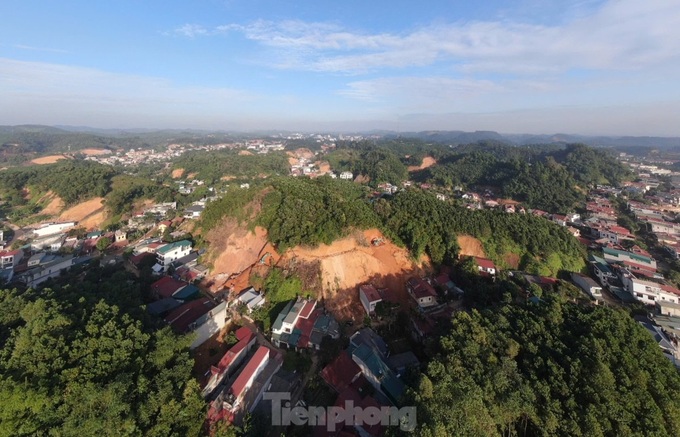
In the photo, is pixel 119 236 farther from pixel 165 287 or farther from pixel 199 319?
pixel 199 319

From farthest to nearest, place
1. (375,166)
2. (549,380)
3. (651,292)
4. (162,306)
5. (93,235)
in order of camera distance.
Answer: (375,166) < (93,235) < (651,292) < (162,306) < (549,380)

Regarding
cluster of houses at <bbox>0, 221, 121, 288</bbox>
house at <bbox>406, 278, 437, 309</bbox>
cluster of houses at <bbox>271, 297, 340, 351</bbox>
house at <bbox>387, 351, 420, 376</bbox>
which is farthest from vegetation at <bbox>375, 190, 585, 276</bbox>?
cluster of houses at <bbox>0, 221, 121, 288</bbox>

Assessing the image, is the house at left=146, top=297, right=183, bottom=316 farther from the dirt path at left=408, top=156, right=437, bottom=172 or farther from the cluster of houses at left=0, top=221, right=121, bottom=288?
the dirt path at left=408, top=156, right=437, bottom=172

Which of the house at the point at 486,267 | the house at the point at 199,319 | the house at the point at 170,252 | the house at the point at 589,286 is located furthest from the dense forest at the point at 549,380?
the house at the point at 170,252

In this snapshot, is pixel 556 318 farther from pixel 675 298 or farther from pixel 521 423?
pixel 675 298

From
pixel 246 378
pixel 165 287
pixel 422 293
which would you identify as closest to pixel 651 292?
pixel 422 293

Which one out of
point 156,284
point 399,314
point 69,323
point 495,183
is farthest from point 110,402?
point 495,183
